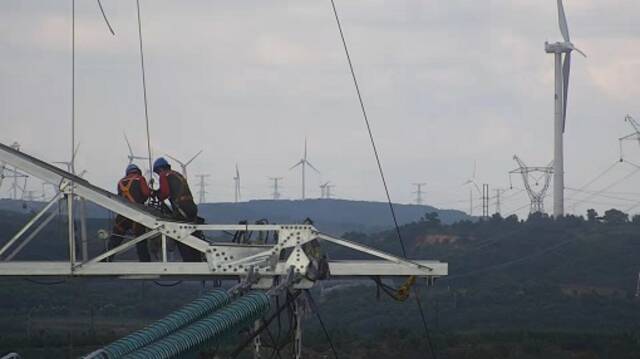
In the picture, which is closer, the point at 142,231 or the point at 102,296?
the point at 142,231

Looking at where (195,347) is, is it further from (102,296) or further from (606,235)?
(606,235)

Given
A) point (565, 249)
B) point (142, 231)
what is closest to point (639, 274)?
point (565, 249)

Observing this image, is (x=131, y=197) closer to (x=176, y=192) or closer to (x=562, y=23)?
(x=176, y=192)

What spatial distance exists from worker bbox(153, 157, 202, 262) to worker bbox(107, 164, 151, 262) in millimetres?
295

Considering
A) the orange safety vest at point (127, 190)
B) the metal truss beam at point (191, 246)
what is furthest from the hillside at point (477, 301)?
the metal truss beam at point (191, 246)

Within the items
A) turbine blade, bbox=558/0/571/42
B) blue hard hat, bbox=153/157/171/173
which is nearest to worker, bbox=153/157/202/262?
blue hard hat, bbox=153/157/171/173

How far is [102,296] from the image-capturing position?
102m

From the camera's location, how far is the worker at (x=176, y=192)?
27.1 metres

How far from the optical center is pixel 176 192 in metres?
27.3

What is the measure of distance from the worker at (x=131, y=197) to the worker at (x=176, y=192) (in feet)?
0.97

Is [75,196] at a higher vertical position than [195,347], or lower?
higher

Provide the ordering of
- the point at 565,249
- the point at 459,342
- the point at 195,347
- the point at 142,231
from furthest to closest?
the point at 565,249
the point at 459,342
the point at 142,231
the point at 195,347

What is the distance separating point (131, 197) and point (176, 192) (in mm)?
954

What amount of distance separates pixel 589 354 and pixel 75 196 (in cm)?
3057
